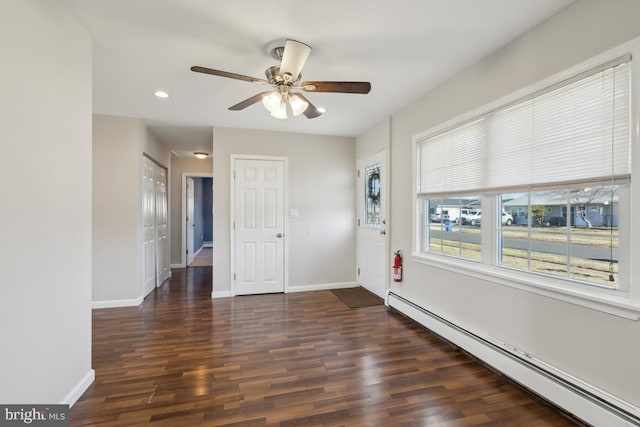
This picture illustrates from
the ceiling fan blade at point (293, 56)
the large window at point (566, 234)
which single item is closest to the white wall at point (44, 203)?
the ceiling fan blade at point (293, 56)

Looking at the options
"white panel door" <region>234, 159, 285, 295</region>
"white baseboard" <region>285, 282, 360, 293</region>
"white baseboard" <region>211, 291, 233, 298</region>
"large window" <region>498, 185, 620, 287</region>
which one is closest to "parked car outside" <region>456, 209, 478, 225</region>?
"large window" <region>498, 185, 620, 287</region>

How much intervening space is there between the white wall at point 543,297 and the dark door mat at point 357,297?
0.95 meters

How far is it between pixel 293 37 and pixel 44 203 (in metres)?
1.88

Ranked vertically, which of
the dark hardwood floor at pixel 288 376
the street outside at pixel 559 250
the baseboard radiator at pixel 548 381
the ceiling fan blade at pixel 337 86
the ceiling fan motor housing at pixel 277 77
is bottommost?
the dark hardwood floor at pixel 288 376

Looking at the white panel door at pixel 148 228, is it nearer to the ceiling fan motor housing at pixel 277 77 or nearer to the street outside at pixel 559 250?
the ceiling fan motor housing at pixel 277 77

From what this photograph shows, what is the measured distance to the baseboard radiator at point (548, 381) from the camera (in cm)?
157

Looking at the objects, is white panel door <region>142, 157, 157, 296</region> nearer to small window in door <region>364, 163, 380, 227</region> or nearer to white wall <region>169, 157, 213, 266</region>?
white wall <region>169, 157, 213, 266</region>

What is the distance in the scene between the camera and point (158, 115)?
147 inches

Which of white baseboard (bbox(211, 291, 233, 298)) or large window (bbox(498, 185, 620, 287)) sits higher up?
large window (bbox(498, 185, 620, 287))

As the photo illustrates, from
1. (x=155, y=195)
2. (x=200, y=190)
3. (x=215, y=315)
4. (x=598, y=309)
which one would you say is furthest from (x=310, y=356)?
(x=200, y=190)

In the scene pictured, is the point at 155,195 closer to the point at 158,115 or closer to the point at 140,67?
the point at 158,115

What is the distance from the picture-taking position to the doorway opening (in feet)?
21.4

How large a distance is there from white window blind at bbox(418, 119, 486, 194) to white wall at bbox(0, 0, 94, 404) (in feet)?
10.1

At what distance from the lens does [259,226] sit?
174 inches
